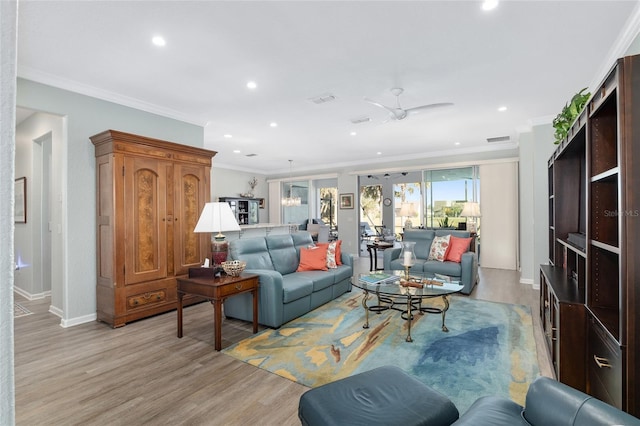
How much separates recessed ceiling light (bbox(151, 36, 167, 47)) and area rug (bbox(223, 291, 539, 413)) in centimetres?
283

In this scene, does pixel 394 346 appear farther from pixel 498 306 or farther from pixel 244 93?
pixel 244 93

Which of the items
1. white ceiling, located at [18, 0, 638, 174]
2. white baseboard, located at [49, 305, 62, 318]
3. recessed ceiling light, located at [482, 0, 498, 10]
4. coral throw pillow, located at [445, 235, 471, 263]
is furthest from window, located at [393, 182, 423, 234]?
white baseboard, located at [49, 305, 62, 318]

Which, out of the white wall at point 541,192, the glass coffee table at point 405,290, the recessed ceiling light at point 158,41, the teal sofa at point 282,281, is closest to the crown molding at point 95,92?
the recessed ceiling light at point 158,41

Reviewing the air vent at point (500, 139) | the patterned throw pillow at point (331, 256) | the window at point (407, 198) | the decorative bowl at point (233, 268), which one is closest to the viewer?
the decorative bowl at point (233, 268)

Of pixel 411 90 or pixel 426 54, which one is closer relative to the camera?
pixel 426 54

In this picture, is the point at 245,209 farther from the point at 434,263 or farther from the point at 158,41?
the point at 158,41

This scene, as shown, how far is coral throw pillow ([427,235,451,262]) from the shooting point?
5133 mm

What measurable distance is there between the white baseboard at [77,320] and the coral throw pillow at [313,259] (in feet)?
8.32

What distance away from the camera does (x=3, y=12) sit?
0.33 meters

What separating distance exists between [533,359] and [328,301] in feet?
7.60

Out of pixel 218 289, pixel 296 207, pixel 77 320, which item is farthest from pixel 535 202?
pixel 296 207

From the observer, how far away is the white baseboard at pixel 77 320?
3.63m

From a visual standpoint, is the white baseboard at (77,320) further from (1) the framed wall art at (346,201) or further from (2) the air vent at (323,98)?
(1) the framed wall art at (346,201)

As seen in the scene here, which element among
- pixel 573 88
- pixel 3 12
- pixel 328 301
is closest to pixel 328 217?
pixel 328 301
